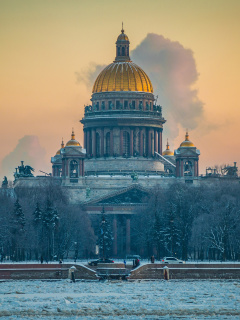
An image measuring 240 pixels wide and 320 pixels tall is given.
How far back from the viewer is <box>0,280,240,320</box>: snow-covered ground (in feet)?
444

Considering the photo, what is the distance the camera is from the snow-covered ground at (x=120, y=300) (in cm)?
13525

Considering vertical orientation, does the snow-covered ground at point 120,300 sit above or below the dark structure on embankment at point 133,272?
below

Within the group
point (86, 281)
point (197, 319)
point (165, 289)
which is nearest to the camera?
point (197, 319)

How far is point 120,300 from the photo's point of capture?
14438 centimetres

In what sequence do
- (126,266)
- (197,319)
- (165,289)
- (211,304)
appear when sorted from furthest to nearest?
(126,266), (165,289), (211,304), (197,319)

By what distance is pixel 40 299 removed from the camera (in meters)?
146

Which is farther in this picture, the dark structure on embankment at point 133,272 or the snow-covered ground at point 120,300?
the dark structure on embankment at point 133,272

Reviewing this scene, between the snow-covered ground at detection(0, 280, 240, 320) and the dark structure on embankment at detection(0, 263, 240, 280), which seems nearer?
the snow-covered ground at detection(0, 280, 240, 320)

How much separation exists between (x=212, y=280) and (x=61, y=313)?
35.5m

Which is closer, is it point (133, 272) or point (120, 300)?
point (120, 300)

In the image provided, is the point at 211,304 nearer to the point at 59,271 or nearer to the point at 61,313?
the point at 61,313

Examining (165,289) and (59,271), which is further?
(59,271)

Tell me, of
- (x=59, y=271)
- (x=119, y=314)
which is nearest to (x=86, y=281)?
(x=59, y=271)

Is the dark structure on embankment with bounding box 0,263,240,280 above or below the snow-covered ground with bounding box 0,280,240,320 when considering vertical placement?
above
